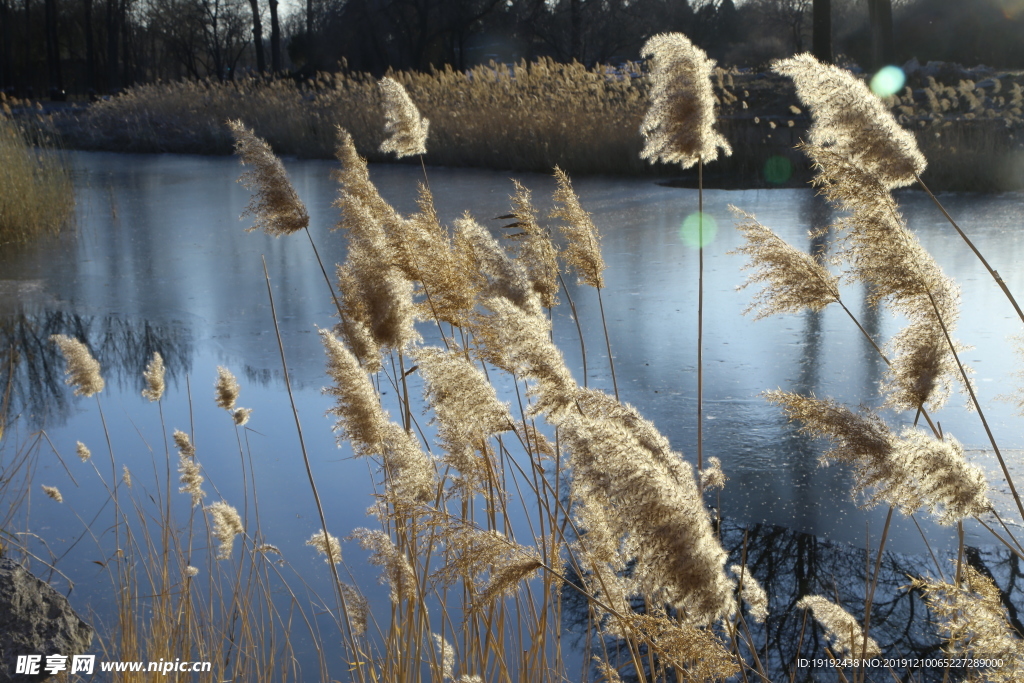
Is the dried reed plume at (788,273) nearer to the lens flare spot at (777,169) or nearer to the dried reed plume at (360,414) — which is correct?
the dried reed plume at (360,414)

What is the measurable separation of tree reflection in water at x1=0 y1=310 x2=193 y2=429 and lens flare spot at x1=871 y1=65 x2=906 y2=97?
11866 millimetres

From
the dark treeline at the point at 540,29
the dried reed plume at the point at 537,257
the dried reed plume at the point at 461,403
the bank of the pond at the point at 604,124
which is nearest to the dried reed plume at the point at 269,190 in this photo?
the dried reed plume at the point at 537,257

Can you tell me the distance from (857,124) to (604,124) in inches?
405

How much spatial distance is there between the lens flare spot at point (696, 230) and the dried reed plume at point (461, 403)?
540 centimetres

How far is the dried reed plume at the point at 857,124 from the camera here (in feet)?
4.49

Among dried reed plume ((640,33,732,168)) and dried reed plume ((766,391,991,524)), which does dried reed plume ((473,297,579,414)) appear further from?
dried reed plume ((640,33,732,168))

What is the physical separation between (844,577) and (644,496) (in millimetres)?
1657

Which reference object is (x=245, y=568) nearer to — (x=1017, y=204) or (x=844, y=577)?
(x=844, y=577)

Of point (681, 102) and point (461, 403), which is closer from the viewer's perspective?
point (461, 403)

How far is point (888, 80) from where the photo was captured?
14.6m

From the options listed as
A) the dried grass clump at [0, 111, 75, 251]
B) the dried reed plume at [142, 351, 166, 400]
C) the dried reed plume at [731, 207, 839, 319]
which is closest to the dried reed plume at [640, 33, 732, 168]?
the dried reed plume at [731, 207, 839, 319]

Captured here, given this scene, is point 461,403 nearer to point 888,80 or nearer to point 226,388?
point 226,388

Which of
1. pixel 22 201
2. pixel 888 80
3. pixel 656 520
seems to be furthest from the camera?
pixel 888 80

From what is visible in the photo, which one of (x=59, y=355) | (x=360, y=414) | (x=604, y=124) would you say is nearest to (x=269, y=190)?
(x=360, y=414)
